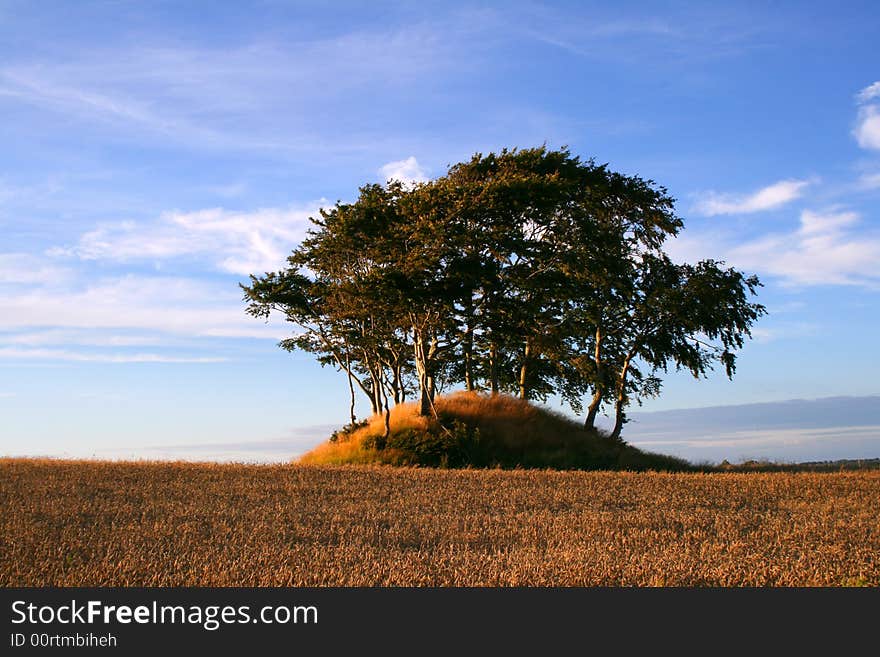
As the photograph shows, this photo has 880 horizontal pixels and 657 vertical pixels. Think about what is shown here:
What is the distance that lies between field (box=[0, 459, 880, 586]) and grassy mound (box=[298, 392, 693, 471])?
9118mm

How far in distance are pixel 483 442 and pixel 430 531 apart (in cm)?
2316

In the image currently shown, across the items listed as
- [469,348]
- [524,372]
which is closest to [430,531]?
[469,348]

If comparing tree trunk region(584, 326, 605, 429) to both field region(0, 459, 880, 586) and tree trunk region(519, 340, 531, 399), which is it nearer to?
tree trunk region(519, 340, 531, 399)

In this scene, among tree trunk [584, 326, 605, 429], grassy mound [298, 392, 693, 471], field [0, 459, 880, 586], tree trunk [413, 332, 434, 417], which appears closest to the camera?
field [0, 459, 880, 586]

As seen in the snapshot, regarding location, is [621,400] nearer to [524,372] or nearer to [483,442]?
[524,372]

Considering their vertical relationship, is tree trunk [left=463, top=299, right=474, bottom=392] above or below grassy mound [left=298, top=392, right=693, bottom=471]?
above

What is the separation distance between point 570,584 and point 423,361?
98.4 feet

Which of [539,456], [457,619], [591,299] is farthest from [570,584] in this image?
[591,299]

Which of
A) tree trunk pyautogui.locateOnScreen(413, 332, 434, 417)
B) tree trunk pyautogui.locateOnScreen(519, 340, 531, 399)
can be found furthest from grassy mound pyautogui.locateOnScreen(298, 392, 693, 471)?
tree trunk pyautogui.locateOnScreen(519, 340, 531, 399)

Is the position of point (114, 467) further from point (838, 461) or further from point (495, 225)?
point (838, 461)

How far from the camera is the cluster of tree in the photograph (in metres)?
38.0

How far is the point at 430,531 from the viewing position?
49.1 feet

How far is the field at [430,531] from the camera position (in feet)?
35.6

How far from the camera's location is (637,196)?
47.3m
